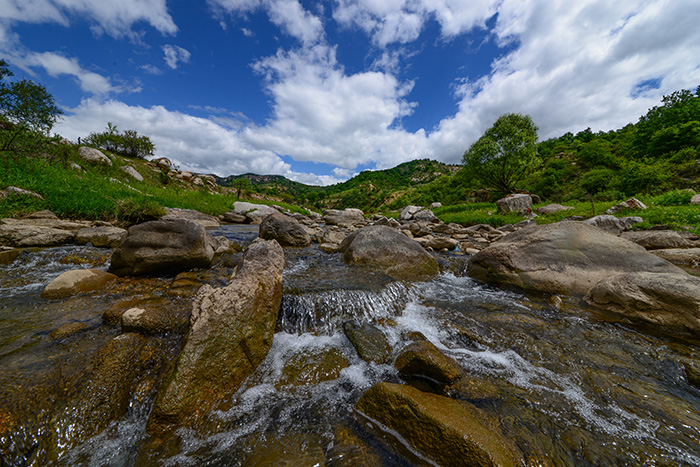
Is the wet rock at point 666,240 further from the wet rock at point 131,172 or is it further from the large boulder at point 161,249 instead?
the wet rock at point 131,172

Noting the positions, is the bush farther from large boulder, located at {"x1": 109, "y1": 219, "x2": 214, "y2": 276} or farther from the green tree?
large boulder, located at {"x1": 109, "y1": 219, "x2": 214, "y2": 276}

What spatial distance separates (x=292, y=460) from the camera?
1881 millimetres

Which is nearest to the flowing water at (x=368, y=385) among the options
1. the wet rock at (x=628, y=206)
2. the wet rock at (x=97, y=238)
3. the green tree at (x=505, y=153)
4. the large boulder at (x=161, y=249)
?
the large boulder at (x=161, y=249)

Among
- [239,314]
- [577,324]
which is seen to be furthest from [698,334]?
[239,314]

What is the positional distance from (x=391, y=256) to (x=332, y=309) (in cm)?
301

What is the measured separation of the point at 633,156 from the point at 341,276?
48.2m

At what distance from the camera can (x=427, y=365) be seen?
8.87ft

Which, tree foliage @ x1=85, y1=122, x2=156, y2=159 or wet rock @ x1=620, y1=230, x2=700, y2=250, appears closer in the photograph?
wet rock @ x1=620, y1=230, x2=700, y2=250

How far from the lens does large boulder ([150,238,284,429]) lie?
2219mm

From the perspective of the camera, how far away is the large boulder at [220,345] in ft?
7.28

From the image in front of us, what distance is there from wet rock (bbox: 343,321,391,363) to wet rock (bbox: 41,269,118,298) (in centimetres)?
477

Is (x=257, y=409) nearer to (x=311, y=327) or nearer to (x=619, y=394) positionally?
(x=311, y=327)

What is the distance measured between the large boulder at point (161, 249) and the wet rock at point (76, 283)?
1.40ft

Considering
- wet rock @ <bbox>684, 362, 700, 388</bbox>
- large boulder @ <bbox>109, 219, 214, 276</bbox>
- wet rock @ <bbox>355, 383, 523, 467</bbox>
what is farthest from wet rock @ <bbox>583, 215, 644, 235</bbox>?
large boulder @ <bbox>109, 219, 214, 276</bbox>
